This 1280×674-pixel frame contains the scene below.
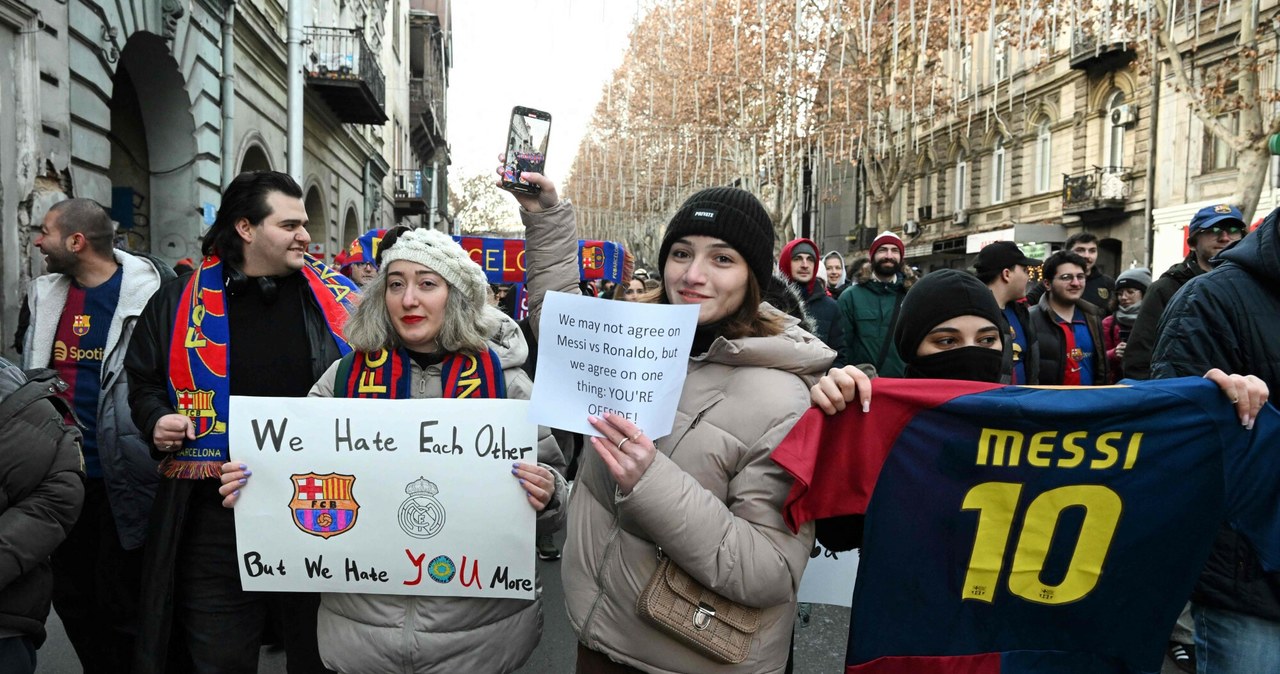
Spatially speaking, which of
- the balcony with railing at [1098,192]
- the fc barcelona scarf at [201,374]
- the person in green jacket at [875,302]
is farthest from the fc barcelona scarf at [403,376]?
the balcony with railing at [1098,192]

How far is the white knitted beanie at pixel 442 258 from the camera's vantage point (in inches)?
101

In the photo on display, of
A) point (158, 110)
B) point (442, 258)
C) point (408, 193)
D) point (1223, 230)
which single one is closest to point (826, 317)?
point (1223, 230)

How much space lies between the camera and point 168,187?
11.7 m

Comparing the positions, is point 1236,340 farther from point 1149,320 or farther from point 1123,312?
point 1123,312

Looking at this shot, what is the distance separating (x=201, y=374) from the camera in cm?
284

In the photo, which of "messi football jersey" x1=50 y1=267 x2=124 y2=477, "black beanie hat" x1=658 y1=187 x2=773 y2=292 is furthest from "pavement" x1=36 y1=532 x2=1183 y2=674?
"black beanie hat" x1=658 y1=187 x2=773 y2=292

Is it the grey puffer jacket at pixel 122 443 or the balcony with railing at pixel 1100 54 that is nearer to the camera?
the grey puffer jacket at pixel 122 443

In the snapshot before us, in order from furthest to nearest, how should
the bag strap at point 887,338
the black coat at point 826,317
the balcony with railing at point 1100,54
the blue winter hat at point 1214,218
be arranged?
the balcony with railing at point 1100,54, the black coat at point 826,317, the bag strap at point 887,338, the blue winter hat at point 1214,218

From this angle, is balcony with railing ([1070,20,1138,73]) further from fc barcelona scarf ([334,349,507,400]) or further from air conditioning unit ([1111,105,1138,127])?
fc barcelona scarf ([334,349,507,400])

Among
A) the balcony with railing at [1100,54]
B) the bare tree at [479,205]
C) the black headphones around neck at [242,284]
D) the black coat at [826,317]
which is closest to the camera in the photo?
the black headphones around neck at [242,284]

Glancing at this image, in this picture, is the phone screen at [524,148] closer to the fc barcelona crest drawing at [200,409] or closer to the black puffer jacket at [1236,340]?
the fc barcelona crest drawing at [200,409]

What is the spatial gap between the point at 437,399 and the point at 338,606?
658mm

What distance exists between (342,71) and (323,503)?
18.5 meters

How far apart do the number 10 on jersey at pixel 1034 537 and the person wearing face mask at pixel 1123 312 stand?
5.19 m
